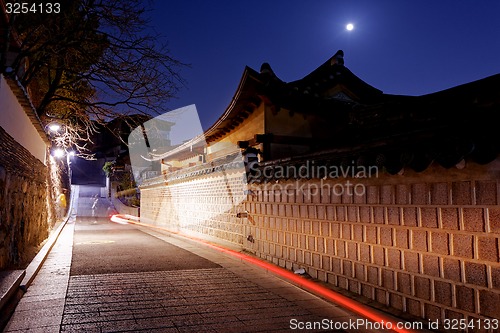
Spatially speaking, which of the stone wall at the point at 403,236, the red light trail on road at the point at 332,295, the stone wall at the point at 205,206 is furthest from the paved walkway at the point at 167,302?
the stone wall at the point at 205,206

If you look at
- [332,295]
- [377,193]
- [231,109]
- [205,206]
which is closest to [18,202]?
[231,109]

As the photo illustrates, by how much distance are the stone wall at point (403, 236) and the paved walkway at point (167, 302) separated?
3.12ft

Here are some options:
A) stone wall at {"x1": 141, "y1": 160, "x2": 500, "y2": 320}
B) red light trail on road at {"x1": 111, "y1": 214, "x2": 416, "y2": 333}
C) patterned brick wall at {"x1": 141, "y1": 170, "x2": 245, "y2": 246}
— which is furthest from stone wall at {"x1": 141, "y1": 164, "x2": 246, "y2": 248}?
stone wall at {"x1": 141, "y1": 160, "x2": 500, "y2": 320}

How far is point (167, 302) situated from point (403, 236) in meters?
4.61

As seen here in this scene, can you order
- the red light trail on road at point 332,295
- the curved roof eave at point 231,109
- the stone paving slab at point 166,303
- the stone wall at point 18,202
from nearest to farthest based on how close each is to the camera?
the stone paving slab at point 166,303 → the red light trail on road at point 332,295 → the stone wall at point 18,202 → the curved roof eave at point 231,109

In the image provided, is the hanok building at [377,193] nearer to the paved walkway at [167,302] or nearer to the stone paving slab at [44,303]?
the paved walkway at [167,302]

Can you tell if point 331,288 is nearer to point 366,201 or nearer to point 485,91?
point 366,201

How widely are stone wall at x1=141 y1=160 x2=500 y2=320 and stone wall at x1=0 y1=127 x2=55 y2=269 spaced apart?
7.05 meters

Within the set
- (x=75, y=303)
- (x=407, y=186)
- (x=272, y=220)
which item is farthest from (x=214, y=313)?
(x=272, y=220)

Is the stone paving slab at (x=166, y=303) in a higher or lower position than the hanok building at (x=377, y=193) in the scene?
lower

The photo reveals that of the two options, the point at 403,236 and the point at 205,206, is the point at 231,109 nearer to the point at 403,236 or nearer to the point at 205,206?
the point at 205,206

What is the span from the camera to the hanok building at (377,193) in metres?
4.88

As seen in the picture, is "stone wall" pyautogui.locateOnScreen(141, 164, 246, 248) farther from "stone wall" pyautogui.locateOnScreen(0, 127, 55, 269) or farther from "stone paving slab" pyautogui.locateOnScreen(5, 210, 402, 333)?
"stone wall" pyautogui.locateOnScreen(0, 127, 55, 269)

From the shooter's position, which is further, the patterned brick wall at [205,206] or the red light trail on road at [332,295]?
the patterned brick wall at [205,206]
